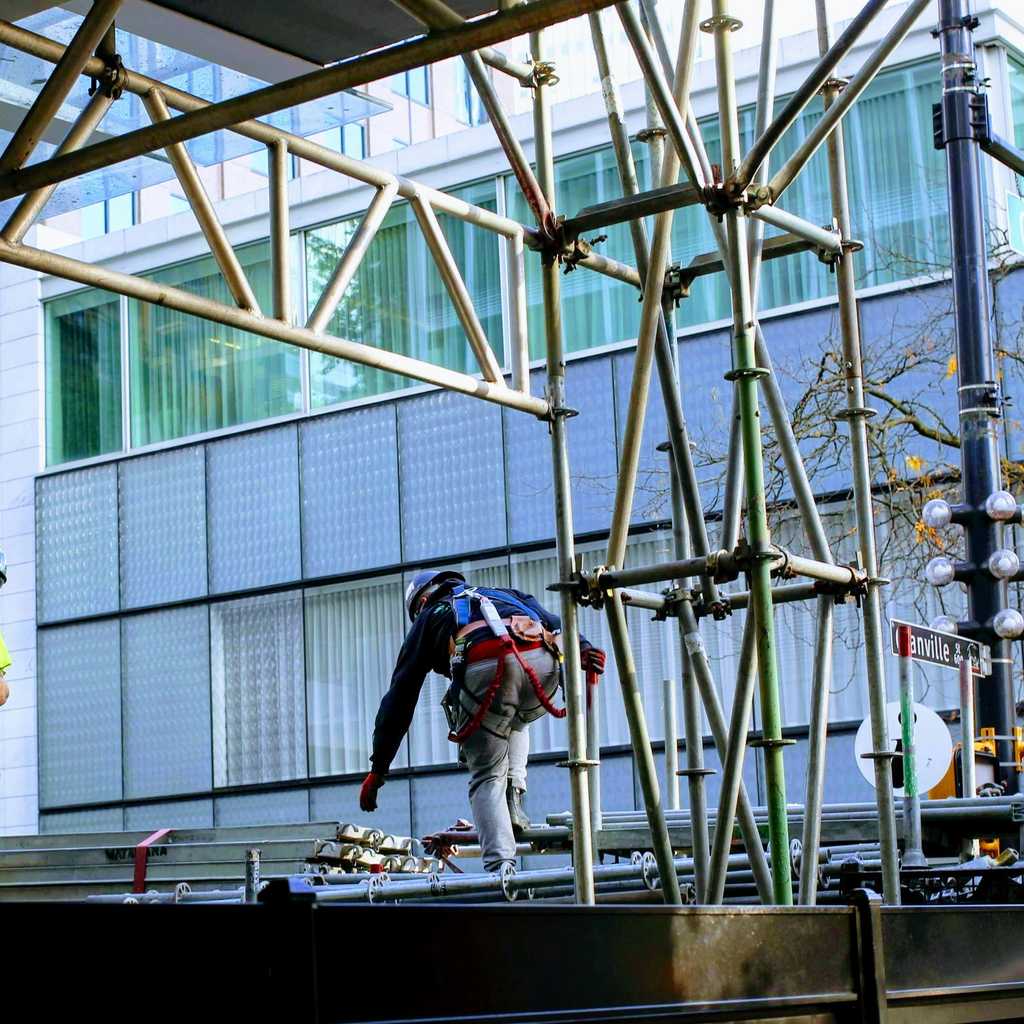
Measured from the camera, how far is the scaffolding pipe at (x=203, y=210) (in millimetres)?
7285

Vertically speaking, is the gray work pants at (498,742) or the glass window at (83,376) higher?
the glass window at (83,376)

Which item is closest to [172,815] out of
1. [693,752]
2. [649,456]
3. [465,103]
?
[649,456]

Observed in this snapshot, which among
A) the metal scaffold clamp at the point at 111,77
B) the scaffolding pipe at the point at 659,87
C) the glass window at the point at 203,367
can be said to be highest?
the glass window at the point at 203,367

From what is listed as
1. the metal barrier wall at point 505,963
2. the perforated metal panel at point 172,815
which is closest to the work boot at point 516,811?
the metal barrier wall at point 505,963

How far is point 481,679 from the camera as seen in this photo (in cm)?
952

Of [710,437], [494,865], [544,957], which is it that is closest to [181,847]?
[494,865]

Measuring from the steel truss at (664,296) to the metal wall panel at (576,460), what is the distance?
12.2 metres

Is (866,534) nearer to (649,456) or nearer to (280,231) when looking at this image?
(280,231)

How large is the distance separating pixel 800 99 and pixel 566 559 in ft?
5.90

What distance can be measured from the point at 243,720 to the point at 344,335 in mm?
4431

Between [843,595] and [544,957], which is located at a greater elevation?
[843,595]

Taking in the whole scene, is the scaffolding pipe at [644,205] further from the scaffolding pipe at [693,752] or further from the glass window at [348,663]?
the glass window at [348,663]

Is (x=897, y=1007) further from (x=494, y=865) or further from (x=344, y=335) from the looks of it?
(x=344, y=335)

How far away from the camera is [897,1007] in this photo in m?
5.38
